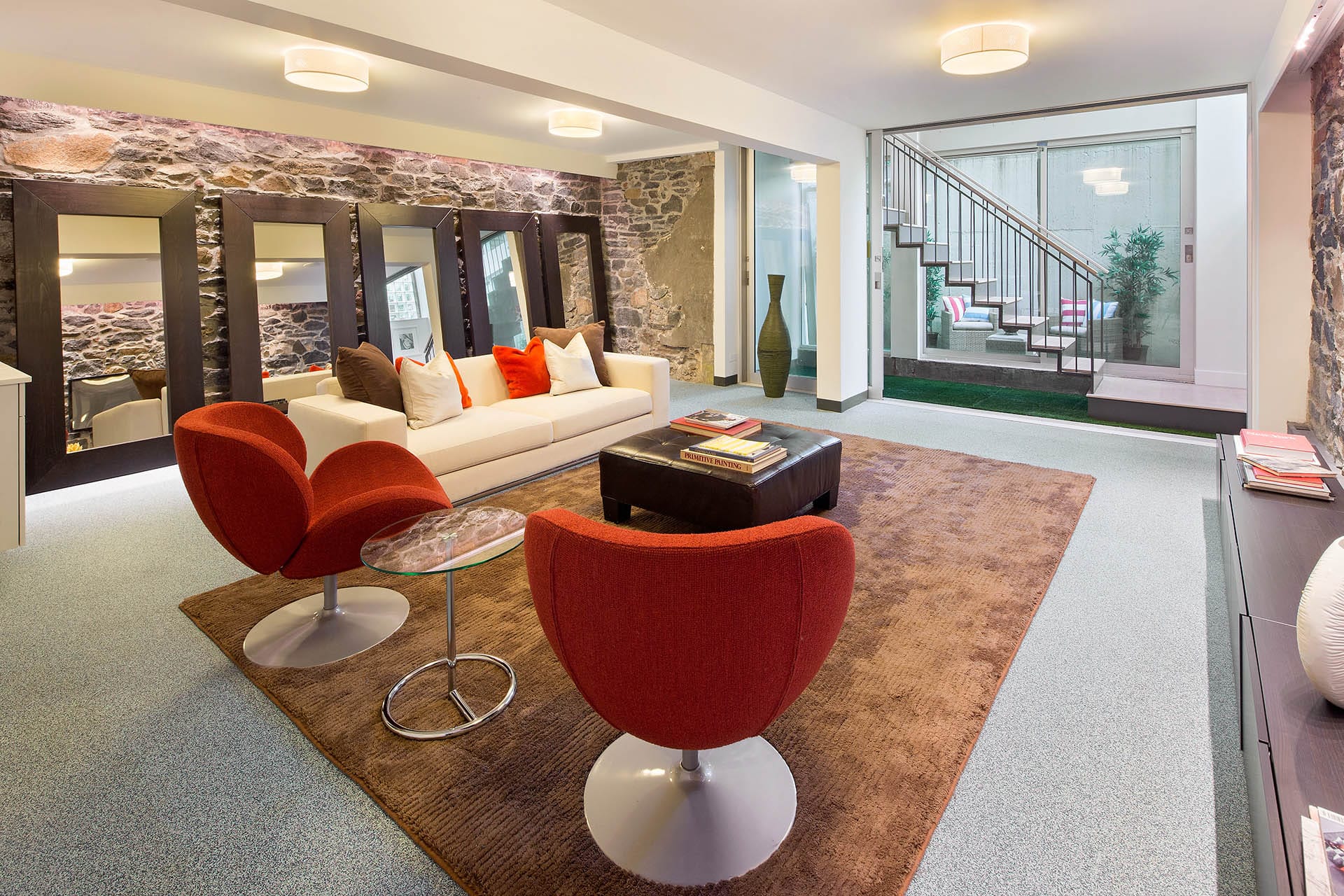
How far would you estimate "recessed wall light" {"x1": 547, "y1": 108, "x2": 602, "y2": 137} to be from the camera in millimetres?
5633

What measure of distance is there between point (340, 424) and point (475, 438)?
698mm

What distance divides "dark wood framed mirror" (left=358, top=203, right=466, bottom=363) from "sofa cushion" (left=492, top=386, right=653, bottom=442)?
71.7 inches

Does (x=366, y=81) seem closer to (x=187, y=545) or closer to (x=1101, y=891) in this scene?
(x=187, y=545)

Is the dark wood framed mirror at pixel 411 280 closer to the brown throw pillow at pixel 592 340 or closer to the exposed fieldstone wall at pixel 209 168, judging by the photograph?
the exposed fieldstone wall at pixel 209 168

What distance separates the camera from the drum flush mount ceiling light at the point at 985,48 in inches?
151

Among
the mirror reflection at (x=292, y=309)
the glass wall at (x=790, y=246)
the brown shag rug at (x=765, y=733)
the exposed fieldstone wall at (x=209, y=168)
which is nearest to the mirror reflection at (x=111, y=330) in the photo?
the exposed fieldstone wall at (x=209, y=168)

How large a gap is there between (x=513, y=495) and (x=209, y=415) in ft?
6.00

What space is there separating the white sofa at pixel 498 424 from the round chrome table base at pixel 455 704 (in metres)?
1.56

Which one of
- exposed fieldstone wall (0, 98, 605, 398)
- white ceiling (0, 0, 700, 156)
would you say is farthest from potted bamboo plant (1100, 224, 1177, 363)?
exposed fieldstone wall (0, 98, 605, 398)

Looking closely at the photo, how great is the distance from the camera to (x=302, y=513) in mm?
2367

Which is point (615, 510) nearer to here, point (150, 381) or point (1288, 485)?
point (1288, 485)

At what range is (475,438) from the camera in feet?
13.6

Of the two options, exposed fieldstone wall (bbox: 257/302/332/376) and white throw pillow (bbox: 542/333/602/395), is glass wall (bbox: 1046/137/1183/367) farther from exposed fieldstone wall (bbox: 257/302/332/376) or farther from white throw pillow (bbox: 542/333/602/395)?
exposed fieldstone wall (bbox: 257/302/332/376)

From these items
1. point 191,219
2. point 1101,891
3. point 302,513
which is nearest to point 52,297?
point 191,219
